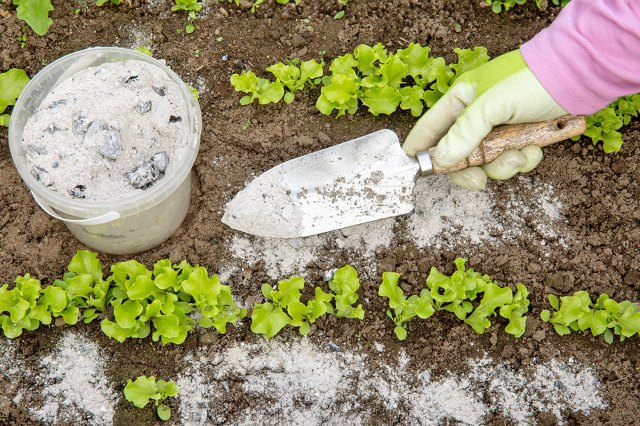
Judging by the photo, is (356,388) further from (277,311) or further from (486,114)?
(486,114)

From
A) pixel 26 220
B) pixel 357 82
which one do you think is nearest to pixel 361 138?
pixel 357 82

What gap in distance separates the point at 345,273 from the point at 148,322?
72 cm

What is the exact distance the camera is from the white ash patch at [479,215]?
267cm

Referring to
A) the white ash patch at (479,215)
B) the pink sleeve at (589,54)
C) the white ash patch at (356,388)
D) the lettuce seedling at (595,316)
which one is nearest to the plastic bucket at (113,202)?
the white ash patch at (356,388)

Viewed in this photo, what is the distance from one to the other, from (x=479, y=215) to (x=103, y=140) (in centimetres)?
142

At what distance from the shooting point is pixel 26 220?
8.53 feet

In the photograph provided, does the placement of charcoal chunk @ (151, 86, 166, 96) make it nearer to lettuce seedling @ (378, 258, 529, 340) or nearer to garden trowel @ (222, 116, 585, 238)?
garden trowel @ (222, 116, 585, 238)

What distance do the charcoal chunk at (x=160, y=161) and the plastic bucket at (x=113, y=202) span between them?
1.2 inches

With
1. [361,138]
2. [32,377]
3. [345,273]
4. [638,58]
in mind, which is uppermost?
[638,58]

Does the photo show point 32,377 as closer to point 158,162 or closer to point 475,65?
point 158,162

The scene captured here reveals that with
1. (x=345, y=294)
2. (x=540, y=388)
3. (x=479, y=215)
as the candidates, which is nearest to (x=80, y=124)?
(x=345, y=294)

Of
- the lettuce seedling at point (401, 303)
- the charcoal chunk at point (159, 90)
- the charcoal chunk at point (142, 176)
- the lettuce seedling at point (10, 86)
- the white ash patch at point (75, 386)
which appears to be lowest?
the white ash patch at point (75, 386)

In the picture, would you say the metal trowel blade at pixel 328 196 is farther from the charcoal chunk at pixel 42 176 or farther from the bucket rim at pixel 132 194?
the charcoal chunk at pixel 42 176

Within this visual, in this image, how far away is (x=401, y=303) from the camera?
2.46 m
